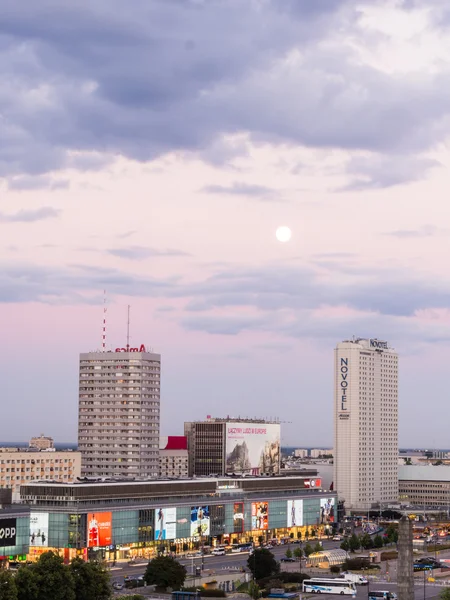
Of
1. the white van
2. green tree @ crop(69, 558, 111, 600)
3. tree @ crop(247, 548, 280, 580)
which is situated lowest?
the white van

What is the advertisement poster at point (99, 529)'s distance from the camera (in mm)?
176000

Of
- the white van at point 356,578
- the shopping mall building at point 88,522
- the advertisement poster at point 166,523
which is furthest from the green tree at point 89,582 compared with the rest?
the advertisement poster at point 166,523

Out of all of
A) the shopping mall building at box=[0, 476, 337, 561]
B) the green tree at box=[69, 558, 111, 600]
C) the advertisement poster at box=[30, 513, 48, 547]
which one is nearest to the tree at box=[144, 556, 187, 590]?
the green tree at box=[69, 558, 111, 600]

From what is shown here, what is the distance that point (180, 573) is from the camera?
147875 mm

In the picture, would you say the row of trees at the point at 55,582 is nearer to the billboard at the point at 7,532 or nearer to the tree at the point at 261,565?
the tree at the point at 261,565

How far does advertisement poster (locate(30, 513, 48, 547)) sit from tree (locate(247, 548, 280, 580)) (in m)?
34.1

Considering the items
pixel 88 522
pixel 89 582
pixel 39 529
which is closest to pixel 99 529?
pixel 88 522

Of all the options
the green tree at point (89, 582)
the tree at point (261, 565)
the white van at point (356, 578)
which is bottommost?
the white van at point (356, 578)

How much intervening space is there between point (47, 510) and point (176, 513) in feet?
98.5

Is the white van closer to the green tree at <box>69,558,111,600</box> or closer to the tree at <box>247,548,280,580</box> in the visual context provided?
the tree at <box>247,548,280,580</box>

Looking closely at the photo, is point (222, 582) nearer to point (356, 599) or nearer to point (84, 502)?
point (356, 599)

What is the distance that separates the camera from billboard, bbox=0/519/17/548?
6506 inches

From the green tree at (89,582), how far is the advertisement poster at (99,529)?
54.0 metres

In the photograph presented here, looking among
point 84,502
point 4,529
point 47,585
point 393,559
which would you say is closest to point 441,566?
point 393,559
